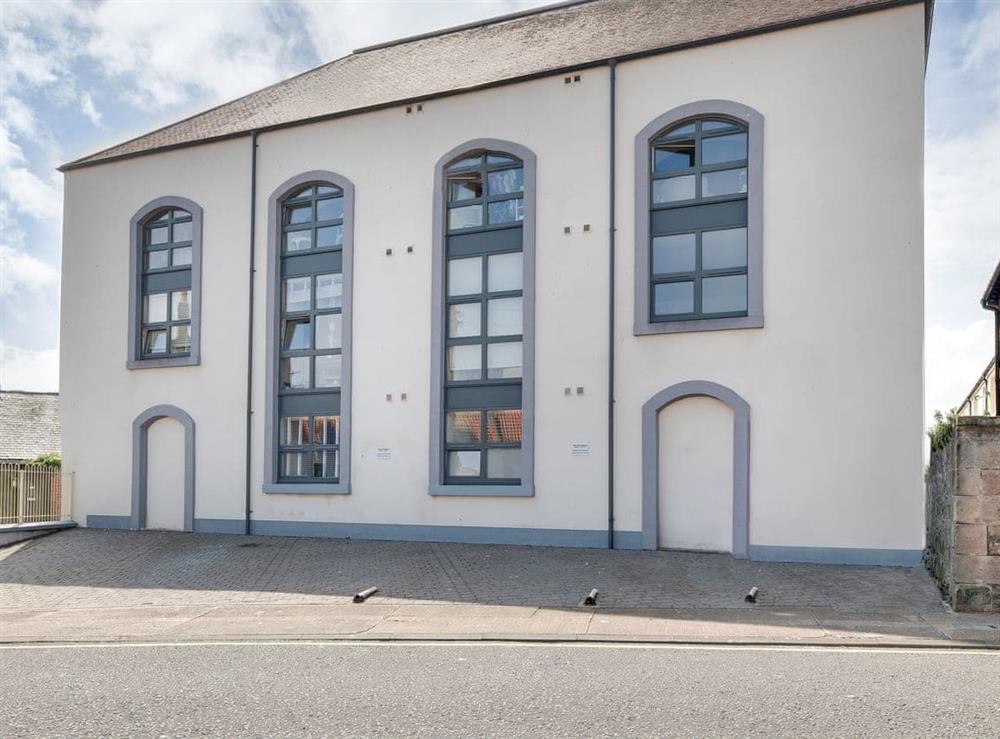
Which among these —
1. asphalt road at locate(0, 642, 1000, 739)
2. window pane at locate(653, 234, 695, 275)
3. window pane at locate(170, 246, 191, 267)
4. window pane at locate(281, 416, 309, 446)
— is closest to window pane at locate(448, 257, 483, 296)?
window pane at locate(653, 234, 695, 275)

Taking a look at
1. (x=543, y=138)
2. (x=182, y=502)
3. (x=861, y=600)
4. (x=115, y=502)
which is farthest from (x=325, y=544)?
(x=861, y=600)

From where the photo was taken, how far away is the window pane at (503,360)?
1634 centimetres

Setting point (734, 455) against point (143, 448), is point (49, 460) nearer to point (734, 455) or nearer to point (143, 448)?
point (143, 448)

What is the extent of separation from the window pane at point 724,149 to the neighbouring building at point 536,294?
0.16ft

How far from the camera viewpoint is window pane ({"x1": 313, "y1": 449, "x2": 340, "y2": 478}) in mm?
17750

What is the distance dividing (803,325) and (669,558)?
13.8 feet

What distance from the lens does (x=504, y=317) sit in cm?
1652

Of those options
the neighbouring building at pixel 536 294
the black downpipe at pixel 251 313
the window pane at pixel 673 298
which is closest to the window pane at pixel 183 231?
the neighbouring building at pixel 536 294

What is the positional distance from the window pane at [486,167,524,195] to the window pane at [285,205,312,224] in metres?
4.12

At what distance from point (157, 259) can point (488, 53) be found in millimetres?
8620

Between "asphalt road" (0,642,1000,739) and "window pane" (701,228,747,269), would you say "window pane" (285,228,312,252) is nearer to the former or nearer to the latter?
"window pane" (701,228,747,269)

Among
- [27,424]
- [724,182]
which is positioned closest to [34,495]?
[724,182]

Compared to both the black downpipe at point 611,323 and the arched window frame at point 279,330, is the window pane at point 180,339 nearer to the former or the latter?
the arched window frame at point 279,330

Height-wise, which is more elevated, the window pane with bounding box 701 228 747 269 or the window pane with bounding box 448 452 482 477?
the window pane with bounding box 701 228 747 269
